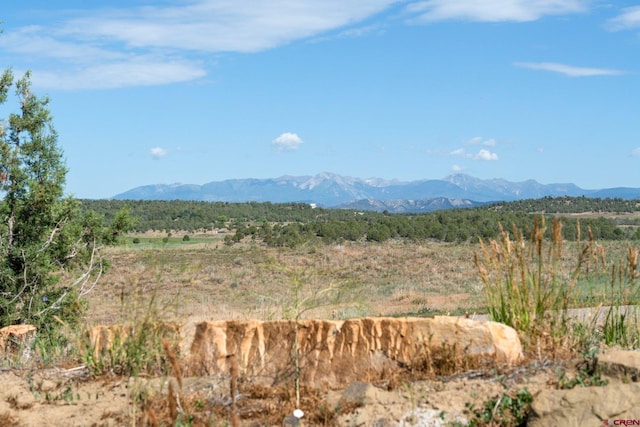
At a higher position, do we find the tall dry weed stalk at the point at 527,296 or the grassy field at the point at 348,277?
the tall dry weed stalk at the point at 527,296

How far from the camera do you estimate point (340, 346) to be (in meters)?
5.88

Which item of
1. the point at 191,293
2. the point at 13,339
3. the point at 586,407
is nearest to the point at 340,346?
the point at 586,407

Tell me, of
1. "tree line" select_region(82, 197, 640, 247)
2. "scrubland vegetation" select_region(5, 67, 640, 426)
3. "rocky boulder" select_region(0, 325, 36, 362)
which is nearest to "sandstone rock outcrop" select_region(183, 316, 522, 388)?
"scrubland vegetation" select_region(5, 67, 640, 426)

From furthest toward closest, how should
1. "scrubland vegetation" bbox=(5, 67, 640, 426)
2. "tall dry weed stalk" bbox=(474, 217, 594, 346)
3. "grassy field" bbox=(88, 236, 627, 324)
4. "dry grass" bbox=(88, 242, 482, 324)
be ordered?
1. "dry grass" bbox=(88, 242, 482, 324)
2. "grassy field" bbox=(88, 236, 627, 324)
3. "tall dry weed stalk" bbox=(474, 217, 594, 346)
4. "scrubland vegetation" bbox=(5, 67, 640, 426)

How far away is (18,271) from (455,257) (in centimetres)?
3197

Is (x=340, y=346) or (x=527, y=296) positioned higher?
(x=527, y=296)

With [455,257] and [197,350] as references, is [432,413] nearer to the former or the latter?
[197,350]

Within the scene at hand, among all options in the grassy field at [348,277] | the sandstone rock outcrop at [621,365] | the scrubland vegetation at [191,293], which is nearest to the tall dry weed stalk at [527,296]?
the scrubland vegetation at [191,293]

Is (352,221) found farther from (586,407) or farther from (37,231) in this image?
(586,407)

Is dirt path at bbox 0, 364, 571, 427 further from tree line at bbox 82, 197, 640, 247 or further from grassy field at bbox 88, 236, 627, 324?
tree line at bbox 82, 197, 640, 247

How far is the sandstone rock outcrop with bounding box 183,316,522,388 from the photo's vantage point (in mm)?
5660

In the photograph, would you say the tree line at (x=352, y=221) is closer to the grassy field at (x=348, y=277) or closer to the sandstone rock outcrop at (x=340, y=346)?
the grassy field at (x=348, y=277)

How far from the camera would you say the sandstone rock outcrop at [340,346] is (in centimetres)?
566

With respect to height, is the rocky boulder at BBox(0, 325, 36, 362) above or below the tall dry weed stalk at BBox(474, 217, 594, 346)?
below
